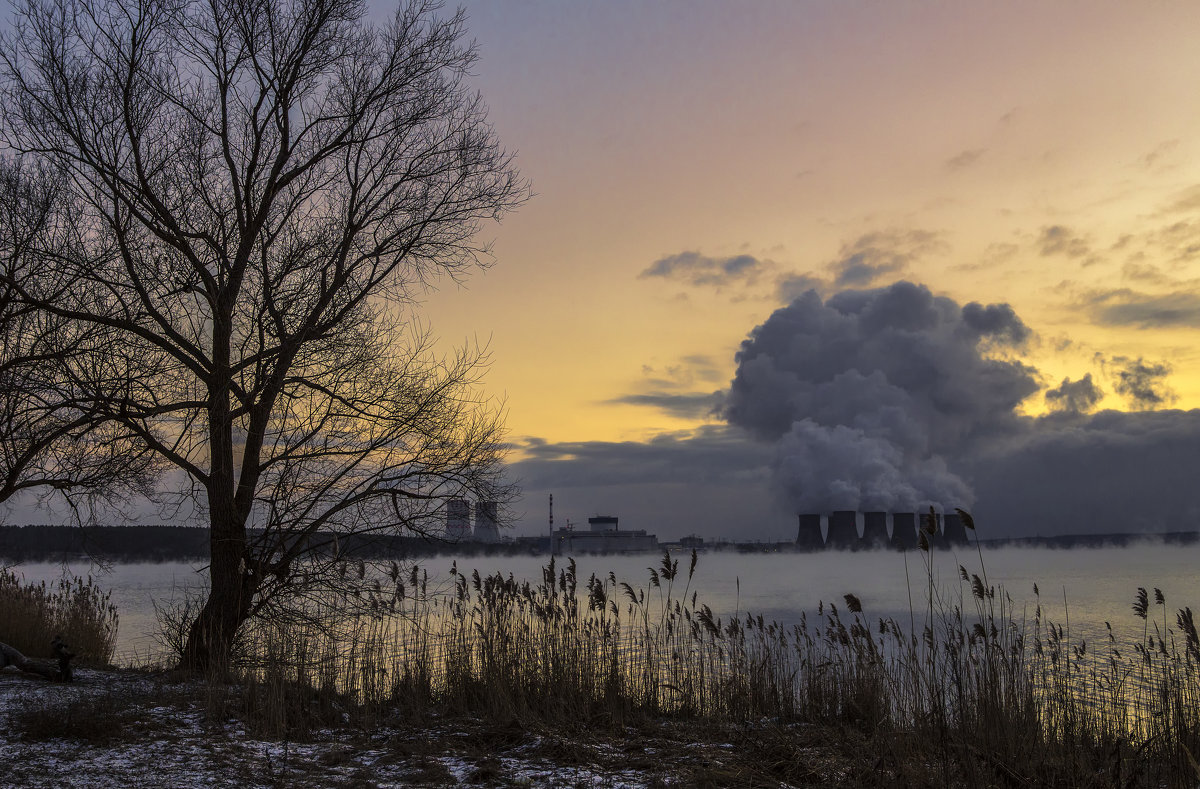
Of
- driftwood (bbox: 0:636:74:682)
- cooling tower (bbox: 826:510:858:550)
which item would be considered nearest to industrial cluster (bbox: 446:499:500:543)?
driftwood (bbox: 0:636:74:682)

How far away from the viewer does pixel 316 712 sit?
295 inches

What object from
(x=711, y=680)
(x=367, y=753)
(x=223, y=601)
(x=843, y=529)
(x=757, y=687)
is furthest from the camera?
(x=843, y=529)

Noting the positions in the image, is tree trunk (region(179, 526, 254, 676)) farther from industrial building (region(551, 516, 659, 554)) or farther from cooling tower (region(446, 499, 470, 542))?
industrial building (region(551, 516, 659, 554))

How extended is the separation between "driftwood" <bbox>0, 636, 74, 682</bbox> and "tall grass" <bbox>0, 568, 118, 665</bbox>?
10.3 ft

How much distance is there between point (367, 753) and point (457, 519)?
14.9ft

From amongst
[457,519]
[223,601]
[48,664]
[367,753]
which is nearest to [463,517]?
[457,519]

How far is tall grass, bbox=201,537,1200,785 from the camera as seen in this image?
638 centimetres

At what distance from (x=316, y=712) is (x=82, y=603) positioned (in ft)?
32.4

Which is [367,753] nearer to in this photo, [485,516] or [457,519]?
[457,519]

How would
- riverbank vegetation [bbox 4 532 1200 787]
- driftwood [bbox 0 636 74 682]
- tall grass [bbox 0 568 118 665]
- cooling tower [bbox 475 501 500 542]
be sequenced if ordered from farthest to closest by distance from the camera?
tall grass [bbox 0 568 118 665] → cooling tower [bbox 475 501 500 542] → driftwood [bbox 0 636 74 682] → riverbank vegetation [bbox 4 532 1200 787]

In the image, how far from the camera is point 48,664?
29.2ft

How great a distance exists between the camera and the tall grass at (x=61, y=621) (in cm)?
1316

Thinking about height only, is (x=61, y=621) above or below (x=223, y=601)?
below

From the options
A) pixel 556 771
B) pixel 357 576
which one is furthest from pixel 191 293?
pixel 556 771
